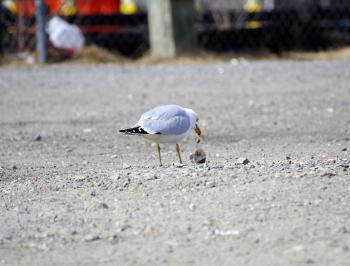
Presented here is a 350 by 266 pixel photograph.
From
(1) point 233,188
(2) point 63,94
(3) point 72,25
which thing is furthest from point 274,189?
(3) point 72,25

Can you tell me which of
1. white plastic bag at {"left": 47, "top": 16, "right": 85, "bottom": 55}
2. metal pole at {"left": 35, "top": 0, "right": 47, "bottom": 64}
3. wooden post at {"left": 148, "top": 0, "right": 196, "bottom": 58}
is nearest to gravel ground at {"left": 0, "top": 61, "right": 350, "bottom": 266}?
metal pole at {"left": 35, "top": 0, "right": 47, "bottom": 64}

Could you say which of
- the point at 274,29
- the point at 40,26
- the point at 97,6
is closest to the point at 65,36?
the point at 40,26

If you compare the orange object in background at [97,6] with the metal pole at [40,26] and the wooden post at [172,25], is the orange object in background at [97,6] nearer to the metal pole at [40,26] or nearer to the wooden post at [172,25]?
the wooden post at [172,25]

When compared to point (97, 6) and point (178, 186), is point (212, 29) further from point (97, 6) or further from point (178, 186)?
point (178, 186)

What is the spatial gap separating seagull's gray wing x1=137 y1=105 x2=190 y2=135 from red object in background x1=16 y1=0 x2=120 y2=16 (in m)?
12.0

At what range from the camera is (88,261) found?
5609 millimetres

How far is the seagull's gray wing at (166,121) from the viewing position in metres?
8.01

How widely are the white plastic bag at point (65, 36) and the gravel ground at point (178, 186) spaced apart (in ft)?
14.2

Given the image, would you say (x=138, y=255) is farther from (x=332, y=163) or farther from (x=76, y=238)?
(x=332, y=163)

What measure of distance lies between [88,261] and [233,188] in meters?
1.50

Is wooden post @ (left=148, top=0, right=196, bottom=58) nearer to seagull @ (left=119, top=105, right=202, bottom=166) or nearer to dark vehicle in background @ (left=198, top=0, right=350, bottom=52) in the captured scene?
dark vehicle in background @ (left=198, top=0, right=350, bottom=52)

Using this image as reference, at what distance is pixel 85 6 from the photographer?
2242 cm

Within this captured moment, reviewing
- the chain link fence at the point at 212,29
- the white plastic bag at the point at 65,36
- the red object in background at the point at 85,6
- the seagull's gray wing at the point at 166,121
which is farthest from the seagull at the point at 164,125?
the red object in background at the point at 85,6

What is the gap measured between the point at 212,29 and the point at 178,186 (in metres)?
13.5
